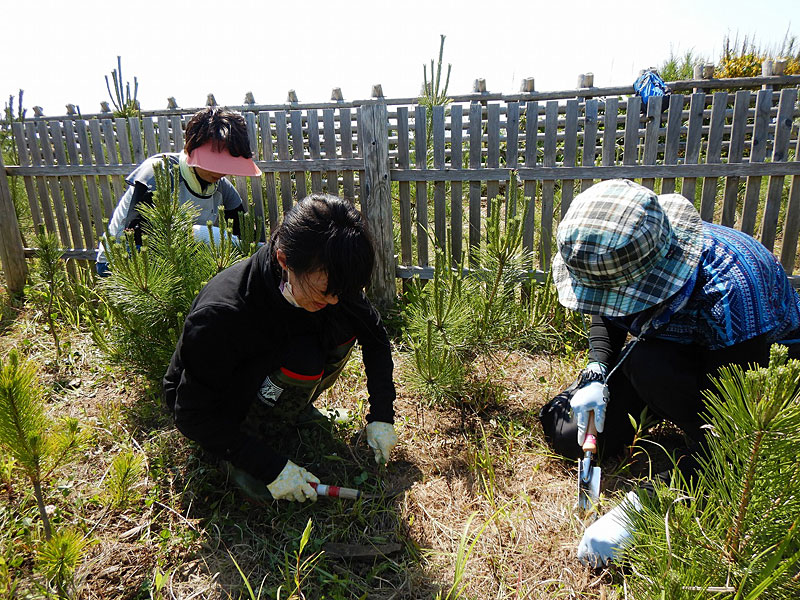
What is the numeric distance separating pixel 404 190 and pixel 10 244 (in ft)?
10.3

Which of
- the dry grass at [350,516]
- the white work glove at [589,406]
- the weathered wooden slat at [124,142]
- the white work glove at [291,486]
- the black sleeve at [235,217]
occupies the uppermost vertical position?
the weathered wooden slat at [124,142]

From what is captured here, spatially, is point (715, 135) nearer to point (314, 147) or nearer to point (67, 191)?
point (314, 147)

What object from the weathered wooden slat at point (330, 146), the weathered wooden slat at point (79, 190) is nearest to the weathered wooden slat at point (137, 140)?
the weathered wooden slat at point (79, 190)

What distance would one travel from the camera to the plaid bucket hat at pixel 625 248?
62.8 inches

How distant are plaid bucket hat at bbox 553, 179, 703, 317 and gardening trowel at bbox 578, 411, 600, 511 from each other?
495mm

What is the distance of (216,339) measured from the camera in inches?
64.5

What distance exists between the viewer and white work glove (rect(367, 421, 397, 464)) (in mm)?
1926

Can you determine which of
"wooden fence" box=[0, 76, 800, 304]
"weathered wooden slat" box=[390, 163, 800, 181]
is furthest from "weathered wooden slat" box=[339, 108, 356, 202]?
"weathered wooden slat" box=[390, 163, 800, 181]

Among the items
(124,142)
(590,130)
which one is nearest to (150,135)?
(124,142)

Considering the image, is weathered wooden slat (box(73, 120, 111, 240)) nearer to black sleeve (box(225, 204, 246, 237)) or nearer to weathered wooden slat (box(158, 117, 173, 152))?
weathered wooden slat (box(158, 117, 173, 152))

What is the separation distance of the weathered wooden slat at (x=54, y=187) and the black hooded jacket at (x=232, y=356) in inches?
133

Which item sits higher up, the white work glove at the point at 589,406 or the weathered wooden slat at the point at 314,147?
the weathered wooden slat at the point at 314,147

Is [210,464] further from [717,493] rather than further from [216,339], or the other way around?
[717,493]

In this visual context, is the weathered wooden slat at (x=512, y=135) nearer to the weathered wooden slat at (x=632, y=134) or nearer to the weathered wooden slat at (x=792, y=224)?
the weathered wooden slat at (x=632, y=134)
